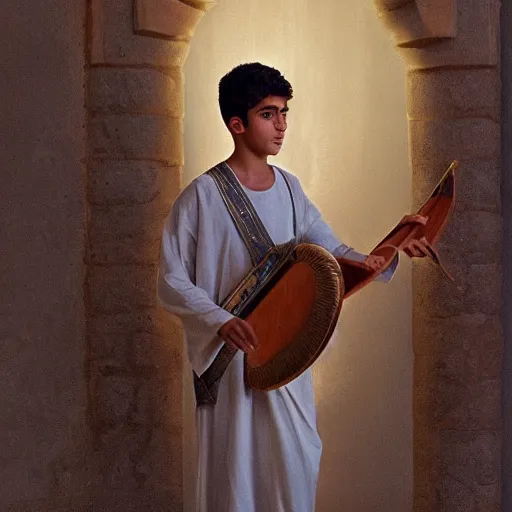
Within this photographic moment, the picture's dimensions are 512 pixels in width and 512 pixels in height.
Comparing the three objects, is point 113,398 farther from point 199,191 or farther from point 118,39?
point 118,39

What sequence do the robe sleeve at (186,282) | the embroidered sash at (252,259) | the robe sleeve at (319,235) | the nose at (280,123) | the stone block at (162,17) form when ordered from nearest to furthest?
the robe sleeve at (186,282) < the embroidered sash at (252,259) < the nose at (280,123) < the robe sleeve at (319,235) < the stone block at (162,17)

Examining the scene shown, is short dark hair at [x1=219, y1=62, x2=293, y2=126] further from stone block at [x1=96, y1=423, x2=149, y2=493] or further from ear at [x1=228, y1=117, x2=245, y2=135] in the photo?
stone block at [x1=96, y1=423, x2=149, y2=493]

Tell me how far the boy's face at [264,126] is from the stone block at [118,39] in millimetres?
680

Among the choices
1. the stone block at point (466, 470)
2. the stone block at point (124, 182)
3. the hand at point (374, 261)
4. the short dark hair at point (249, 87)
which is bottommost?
the stone block at point (466, 470)

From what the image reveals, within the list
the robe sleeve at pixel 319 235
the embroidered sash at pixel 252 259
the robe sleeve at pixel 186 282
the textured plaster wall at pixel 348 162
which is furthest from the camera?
the textured plaster wall at pixel 348 162

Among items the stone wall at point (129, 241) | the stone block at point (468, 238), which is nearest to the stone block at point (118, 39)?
the stone wall at point (129, 241)

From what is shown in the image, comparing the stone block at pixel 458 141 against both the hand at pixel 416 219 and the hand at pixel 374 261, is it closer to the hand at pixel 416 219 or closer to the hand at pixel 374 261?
the hand at pixel 416 219

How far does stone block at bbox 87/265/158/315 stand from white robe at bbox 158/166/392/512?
655 millimetres

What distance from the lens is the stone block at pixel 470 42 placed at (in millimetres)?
4992

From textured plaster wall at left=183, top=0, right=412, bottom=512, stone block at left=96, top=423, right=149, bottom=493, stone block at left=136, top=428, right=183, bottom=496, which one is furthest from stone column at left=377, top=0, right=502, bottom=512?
stone block at left=96, top=423, right=149, bottom=493

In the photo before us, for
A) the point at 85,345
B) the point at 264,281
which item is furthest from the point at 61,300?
the point at 264,281

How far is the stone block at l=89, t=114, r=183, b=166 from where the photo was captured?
16.4ft

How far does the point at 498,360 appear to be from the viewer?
5.12 m

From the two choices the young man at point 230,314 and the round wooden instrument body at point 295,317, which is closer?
the round wooden instrument body at point 295,317
